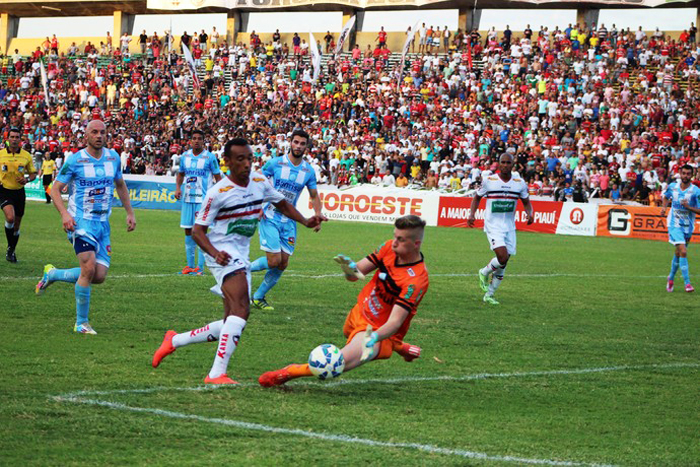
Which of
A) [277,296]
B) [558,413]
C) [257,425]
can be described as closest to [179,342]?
[257,425]

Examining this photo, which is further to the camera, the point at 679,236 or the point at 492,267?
the point at 679,236

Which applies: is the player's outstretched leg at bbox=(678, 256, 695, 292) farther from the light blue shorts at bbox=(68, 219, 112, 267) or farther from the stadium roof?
the stadium roof

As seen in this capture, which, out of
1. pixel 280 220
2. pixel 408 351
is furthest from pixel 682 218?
pixel 408 351

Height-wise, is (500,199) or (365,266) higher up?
(500,199)

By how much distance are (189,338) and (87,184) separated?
3128 millimetres

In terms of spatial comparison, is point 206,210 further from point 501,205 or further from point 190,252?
point 190,252

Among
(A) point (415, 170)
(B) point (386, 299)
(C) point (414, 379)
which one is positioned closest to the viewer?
(B) point (386, 299)

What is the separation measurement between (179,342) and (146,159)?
3972 centimetres

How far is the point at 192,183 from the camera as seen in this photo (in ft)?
56.1

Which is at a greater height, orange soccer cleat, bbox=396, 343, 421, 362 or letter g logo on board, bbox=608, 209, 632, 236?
orange soccer cleat, bbox=396, 343, 421, 362

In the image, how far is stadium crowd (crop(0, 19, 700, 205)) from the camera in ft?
120

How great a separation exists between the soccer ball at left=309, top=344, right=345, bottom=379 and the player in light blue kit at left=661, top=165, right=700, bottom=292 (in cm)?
1145

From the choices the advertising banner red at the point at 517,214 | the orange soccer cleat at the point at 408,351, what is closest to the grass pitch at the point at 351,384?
the orange soccer cleat at the point at 408,351

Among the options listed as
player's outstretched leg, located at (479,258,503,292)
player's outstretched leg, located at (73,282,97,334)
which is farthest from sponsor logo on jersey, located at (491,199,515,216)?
player's outstretched leg, located at (73,282,97,334)
